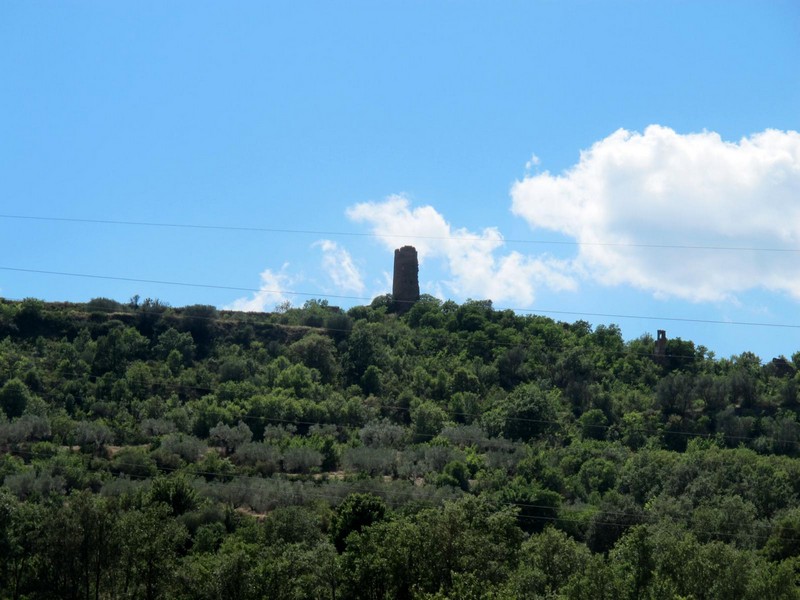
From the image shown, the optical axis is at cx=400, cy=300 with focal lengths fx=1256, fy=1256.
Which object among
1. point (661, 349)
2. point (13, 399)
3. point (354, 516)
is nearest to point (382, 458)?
point (354, 516)

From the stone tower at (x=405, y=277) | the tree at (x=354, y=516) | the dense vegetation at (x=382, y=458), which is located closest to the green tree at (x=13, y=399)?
the dense vegetation at (x=382, y=458)

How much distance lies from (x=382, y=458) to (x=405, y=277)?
3990 centimetres

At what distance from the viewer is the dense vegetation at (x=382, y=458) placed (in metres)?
41.1

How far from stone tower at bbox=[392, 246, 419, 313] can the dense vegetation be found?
3805 mm

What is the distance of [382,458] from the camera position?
63.9 m

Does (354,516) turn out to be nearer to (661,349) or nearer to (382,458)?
(382,458)

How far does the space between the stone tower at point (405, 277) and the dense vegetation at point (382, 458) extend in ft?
12.5

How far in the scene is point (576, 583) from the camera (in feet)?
127

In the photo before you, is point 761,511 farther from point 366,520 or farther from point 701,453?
point 366,520

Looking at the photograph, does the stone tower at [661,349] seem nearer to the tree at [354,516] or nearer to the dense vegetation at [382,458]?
the dense vegetation at [382,458]

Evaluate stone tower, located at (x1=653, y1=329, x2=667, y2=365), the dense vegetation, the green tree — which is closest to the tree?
the dense vegetation

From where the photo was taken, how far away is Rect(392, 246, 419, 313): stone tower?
101750 millimetres

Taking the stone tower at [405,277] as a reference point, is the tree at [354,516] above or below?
below

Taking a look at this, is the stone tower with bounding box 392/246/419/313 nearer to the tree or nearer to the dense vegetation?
the dense vegetation
